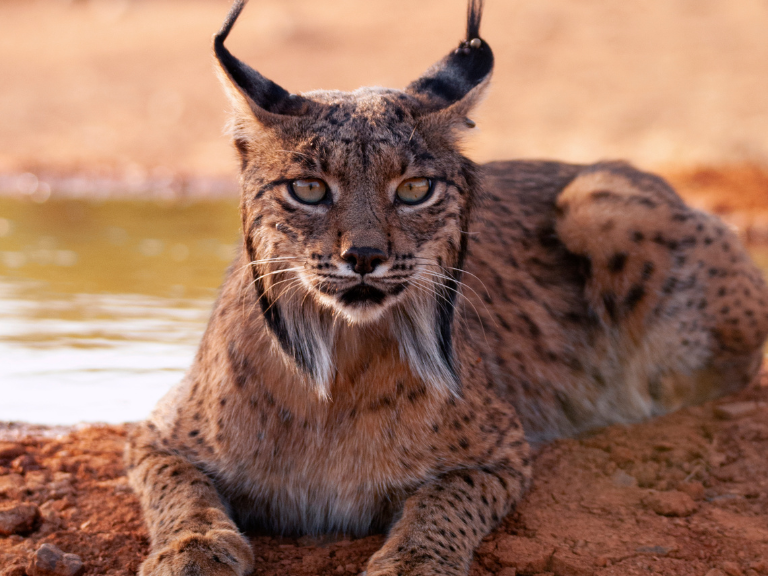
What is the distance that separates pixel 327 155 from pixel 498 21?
88.8 ft

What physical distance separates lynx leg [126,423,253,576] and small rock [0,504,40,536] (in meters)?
0.42

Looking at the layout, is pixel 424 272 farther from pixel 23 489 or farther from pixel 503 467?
pixel 23 489

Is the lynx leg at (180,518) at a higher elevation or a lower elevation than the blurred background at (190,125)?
lower

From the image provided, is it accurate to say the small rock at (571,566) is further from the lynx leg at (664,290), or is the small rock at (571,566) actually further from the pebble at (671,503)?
the lynx leg at (664,290)

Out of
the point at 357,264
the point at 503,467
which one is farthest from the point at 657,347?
the point at 357,264

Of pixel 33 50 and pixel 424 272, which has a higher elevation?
pixel 33 50

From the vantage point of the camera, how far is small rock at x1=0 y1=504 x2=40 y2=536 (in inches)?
139

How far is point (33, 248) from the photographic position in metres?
9.91

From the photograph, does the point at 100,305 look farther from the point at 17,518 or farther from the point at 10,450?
the point at 17,518

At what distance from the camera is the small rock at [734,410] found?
487 cm

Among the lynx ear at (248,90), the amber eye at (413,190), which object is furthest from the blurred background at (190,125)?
the lynx ear at (248,90)

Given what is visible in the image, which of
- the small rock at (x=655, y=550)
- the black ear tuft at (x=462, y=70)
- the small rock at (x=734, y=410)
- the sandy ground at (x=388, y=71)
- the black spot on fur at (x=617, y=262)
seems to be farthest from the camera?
the sandy ground at (x=388, y=71)

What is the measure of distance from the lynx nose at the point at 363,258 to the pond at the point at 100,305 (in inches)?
107

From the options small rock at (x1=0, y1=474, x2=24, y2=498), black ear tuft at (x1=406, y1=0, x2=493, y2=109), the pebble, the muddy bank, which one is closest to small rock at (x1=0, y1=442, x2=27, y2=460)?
the muddy bank
